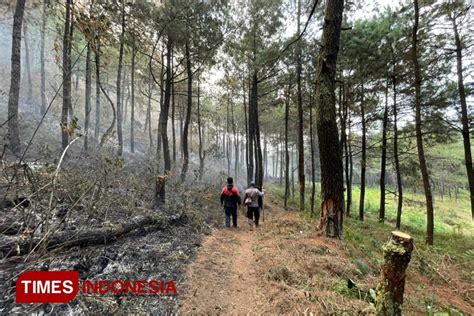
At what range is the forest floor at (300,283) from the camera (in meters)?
3.06

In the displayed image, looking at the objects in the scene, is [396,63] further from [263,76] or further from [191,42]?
[191,42]

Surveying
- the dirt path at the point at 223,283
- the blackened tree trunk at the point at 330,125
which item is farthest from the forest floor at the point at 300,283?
the blackened tree trunk at the point at 330,125

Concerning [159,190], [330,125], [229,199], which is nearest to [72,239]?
[159,190]

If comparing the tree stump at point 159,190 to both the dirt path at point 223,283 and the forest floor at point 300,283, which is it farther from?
the forest floor at point 300,283

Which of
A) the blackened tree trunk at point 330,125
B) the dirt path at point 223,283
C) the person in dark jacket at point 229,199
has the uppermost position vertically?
the blackened tree trunk at point 330,125

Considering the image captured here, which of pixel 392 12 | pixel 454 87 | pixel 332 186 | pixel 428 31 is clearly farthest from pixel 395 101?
pixel 332 186

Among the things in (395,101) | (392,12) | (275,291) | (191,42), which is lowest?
(275,291)

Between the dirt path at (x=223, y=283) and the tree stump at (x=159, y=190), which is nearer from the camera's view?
the dirt path at (x=223, y=283)

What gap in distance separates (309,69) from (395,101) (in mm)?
4646

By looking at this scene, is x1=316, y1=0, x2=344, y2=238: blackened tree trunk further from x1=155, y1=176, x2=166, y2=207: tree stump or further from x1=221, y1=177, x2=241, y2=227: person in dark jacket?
x1=155, y1=176, x2=166, y2=207: tree stump

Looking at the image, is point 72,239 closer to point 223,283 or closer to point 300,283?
point 223,283

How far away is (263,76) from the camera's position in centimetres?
1512

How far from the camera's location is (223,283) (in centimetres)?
413

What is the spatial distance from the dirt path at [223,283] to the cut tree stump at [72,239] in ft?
5.25
